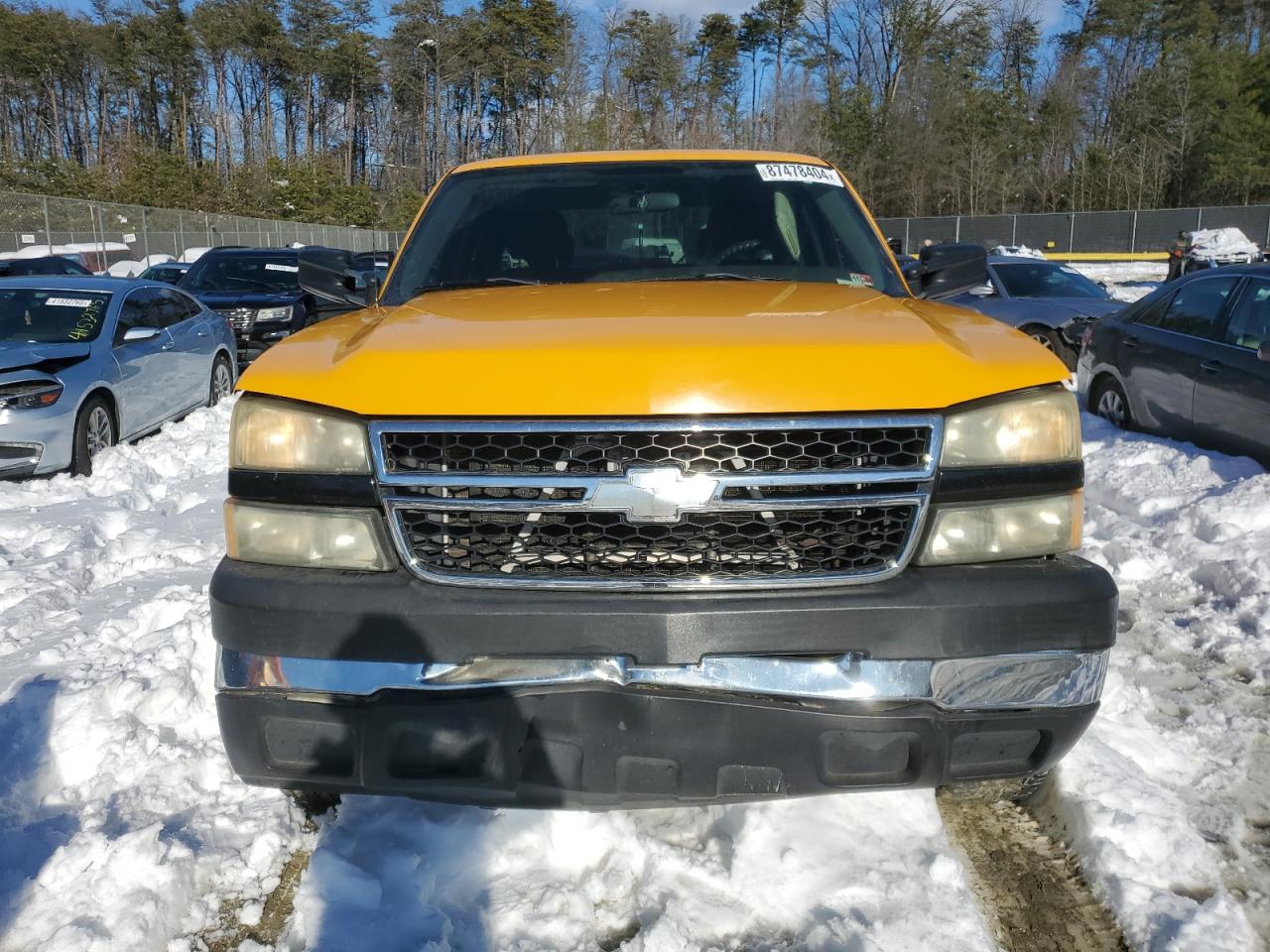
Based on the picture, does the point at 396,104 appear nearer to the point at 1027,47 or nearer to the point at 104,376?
the point at 1027,47

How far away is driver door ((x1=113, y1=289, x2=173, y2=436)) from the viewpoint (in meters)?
8.39

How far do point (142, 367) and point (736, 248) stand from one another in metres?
6.76

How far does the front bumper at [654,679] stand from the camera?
2.25m

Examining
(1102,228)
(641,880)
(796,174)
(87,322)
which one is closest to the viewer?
(641,880)

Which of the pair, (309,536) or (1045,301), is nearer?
(309,536)

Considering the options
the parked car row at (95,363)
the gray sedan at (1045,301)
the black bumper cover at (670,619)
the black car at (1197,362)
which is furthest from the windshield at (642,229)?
the gray sedan at (1045,301)

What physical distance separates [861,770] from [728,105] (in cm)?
6583

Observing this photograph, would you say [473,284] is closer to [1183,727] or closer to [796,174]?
[796,174]

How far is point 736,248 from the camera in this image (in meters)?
3.69

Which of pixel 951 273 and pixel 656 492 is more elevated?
pixel 951 273

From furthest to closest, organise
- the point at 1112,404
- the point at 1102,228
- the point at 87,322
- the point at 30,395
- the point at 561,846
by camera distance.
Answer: the point at 1102,228 < the point at 1112,404 < the point at 87,322 < the point at 30,395 < the point at 561,846

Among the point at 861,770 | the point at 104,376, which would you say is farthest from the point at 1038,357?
the point at 104,376

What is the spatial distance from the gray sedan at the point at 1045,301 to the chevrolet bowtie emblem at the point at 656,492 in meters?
9.21

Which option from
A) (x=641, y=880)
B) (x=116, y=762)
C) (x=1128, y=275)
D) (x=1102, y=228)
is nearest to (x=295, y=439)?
(x=641, y=880)
